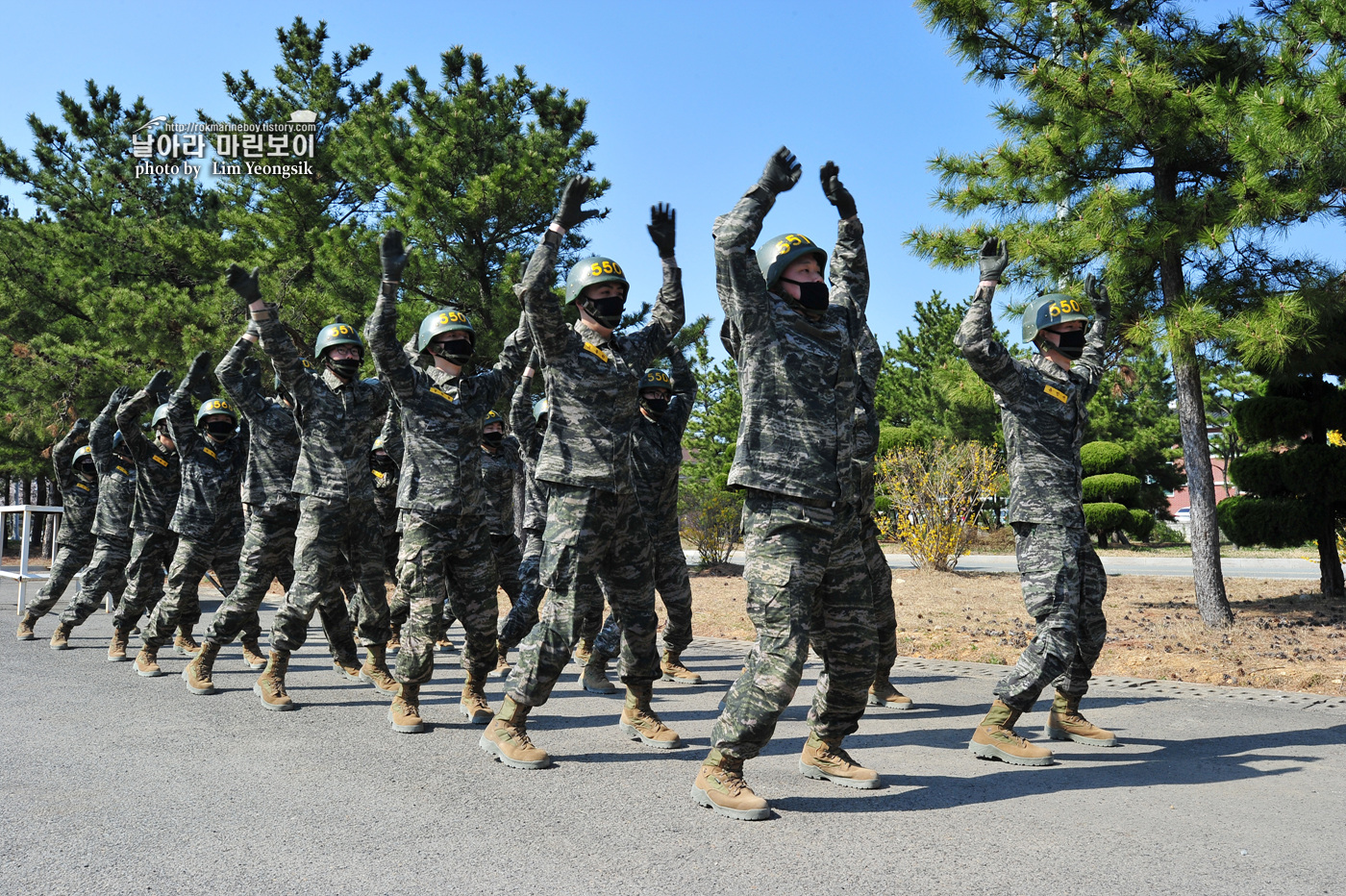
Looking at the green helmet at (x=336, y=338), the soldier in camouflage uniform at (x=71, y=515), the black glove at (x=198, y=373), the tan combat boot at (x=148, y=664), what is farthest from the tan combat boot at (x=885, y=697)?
the soldier in camouflage uniform at (x=71, y=515)

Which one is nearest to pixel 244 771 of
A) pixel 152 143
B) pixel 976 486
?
pixel 976 486

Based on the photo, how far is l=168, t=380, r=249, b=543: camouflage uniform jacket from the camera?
833 centimetres

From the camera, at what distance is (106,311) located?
2167 cm

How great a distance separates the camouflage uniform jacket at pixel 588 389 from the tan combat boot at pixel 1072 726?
8.83 ft

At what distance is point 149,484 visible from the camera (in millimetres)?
9297

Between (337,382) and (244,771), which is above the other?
(337,382)

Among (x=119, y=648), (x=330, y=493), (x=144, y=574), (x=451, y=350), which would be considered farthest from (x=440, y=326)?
(x=119, y=648)

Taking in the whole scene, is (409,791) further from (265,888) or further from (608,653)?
(608,653)

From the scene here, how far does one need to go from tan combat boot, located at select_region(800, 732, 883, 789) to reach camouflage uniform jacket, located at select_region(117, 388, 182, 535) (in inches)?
280

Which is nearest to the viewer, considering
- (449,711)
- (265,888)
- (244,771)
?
(265,888)

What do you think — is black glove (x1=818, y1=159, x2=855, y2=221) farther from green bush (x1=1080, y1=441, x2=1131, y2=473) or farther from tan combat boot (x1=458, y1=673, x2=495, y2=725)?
green bush (x1=1080, y1=441, x2=1131, y2=473)

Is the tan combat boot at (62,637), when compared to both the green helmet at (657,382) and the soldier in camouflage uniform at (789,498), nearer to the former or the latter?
the green helmet at (657,382)

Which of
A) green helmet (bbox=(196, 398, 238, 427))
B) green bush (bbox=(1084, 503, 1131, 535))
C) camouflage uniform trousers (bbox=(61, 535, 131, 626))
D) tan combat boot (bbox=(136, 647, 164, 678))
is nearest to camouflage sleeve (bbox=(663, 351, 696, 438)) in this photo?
green helmet (bbox=(196, 398, 238, 427))

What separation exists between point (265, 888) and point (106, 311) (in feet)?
72.7
